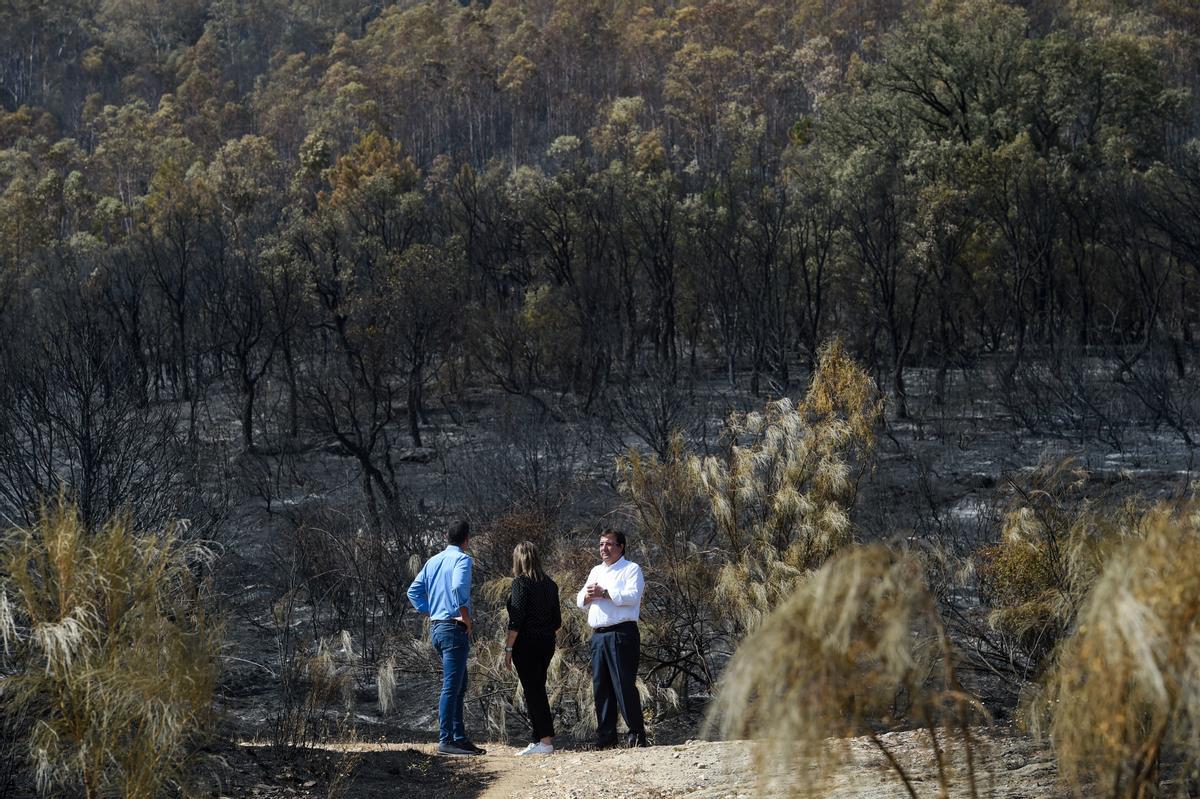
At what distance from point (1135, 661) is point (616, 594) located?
4.81 meters

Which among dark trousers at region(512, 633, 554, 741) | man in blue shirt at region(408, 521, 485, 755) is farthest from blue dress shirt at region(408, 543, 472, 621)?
dark trousers at region(512, 633, 554, 741)

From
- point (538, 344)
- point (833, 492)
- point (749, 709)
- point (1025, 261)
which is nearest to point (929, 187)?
point (1025, 261)

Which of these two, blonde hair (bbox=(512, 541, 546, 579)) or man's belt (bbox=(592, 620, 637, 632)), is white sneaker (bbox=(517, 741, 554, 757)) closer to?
man's belt (bbox=(592, 620, 637, 632))

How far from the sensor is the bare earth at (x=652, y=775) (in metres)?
6.71

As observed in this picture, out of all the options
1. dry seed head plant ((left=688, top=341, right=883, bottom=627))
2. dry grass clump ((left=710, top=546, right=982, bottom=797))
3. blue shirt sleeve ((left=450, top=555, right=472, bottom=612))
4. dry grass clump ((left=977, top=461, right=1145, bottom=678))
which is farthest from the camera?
dry seed head plant ((left=688, top=341, right=883, bottom=627))

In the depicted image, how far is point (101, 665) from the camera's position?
20.7 ft

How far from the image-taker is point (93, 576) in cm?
644

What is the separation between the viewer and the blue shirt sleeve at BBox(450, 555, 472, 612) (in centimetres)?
884

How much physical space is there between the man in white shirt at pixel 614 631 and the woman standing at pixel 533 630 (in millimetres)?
324

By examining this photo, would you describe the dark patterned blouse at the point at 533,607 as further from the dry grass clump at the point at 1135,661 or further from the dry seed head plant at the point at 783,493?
the dry grass clump at the point at 1135,661

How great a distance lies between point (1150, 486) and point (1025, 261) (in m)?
12.8

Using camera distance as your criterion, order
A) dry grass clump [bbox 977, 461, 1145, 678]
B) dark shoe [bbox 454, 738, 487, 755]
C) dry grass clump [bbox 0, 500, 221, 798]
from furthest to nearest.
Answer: dry grass clump [bbox 977, 461, 1145, 678], dark shoe [bbox 454, 738, 487, 755], dry grass clump [bbox 0, 500, 221, 798]

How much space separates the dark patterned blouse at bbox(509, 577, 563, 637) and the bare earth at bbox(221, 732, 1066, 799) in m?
0.84

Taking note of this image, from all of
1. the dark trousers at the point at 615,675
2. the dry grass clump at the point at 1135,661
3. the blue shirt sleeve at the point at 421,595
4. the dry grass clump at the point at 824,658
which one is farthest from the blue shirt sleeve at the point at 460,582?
the dry grass clump at the point at 1135,661
